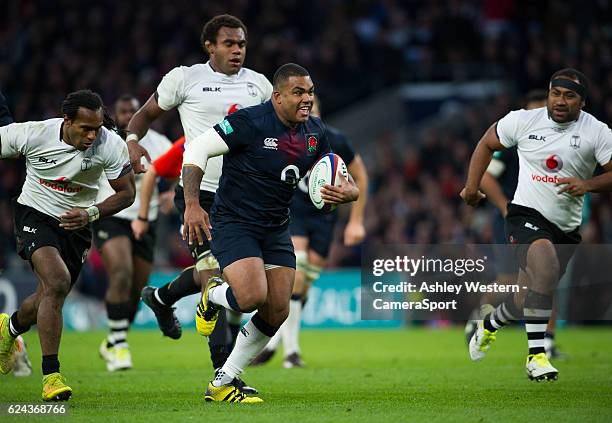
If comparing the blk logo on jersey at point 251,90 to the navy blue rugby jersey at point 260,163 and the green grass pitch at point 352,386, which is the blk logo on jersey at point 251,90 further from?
the green grass pitch at point 352,386

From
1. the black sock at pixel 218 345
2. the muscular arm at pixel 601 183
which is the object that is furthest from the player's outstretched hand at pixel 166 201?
the muscular arm at pixel 601 183

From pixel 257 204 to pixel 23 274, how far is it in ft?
39.7

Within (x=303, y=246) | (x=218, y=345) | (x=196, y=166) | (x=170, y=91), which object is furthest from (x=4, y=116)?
(x=303, y=246)

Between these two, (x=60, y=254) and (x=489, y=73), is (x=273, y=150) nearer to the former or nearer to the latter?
(x=60, y=254)

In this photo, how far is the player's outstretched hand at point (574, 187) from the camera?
8727 millimetres

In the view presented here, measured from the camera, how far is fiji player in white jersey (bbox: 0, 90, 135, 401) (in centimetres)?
791

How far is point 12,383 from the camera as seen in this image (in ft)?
30.9

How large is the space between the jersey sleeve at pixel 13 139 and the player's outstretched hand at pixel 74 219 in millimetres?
634

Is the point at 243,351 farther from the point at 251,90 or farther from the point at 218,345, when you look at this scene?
the point at 251,90

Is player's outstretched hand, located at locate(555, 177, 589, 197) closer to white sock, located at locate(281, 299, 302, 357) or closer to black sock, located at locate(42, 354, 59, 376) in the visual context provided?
white sock, located at locate(281, 299, 302, 357)

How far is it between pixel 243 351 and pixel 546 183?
10.7 feet

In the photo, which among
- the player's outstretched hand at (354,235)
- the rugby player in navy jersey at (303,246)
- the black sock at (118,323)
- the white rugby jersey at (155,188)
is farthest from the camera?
the white rugby jersey at (155,188)

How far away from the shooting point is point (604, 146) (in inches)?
353

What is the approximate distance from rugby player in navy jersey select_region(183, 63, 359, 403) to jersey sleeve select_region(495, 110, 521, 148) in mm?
2101
